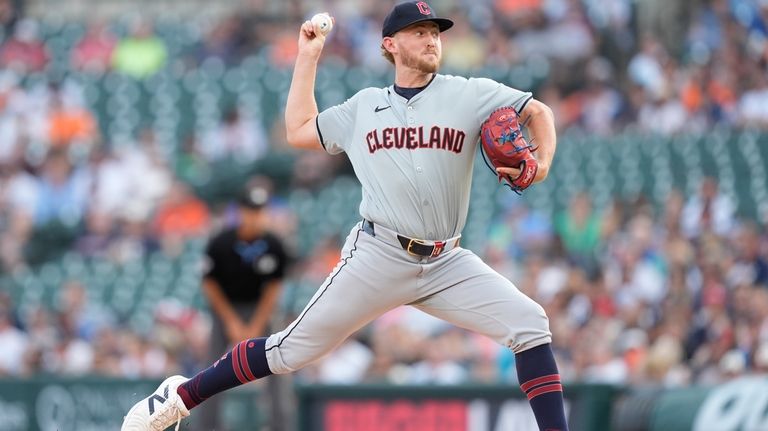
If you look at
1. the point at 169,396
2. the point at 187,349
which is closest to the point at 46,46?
the point at 187,349

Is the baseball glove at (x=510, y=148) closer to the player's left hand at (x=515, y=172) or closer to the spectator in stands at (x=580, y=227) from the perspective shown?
the player's left hand at (x=515, y=172)

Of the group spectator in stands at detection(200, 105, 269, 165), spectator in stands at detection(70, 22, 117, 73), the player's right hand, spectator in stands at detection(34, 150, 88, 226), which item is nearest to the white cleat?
the player's right hand

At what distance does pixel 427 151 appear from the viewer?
6586 mm

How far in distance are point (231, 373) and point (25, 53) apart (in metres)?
13.9

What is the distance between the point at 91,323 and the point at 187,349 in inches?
74.5

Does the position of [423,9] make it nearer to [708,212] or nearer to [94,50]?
[708,212]

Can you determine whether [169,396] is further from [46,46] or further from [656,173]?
[46,46]

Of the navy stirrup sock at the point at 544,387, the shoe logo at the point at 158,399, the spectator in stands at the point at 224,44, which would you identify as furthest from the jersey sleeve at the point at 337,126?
the spectator in stands at the point at 224,44

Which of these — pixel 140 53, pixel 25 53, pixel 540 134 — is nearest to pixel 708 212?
pixel 540 134

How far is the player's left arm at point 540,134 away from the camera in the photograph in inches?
253

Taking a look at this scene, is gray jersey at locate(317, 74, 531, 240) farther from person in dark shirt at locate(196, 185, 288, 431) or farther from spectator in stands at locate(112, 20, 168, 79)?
spectator in stands at locate(112, 20, 168, 79)

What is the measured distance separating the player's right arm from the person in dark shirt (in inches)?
142

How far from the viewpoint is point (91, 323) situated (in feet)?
49.0

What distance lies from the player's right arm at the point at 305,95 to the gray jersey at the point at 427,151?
248mm
